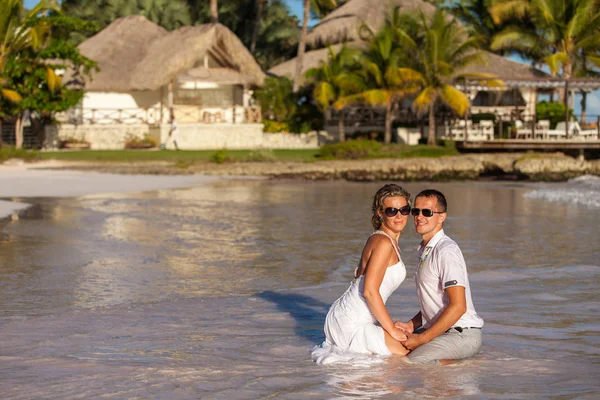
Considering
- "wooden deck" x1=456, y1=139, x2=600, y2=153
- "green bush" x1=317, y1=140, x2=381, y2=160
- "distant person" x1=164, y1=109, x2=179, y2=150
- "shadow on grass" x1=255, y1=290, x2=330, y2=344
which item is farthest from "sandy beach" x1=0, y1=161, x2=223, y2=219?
"shadow on grass" x1=255, y1=290, x2=330, y2=344

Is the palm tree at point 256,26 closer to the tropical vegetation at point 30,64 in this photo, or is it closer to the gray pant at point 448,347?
the tropical vegetation at point 30,64

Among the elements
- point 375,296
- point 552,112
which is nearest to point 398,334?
point 375,296

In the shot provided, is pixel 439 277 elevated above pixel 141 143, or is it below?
below

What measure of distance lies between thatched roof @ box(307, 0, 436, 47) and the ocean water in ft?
80.3

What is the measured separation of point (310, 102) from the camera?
121ft

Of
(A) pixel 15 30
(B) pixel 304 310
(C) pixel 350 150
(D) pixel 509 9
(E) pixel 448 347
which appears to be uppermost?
(D) pixel 509 9

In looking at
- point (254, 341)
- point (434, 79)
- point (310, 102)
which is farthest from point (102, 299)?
point (310, 102)

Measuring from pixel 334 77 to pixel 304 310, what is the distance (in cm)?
2541

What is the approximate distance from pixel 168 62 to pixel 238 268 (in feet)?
82.1

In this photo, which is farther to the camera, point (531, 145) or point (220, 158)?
point (531, 145)

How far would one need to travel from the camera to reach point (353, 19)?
39500 millimetres

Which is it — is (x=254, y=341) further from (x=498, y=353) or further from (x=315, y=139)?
(x=315, y=139)

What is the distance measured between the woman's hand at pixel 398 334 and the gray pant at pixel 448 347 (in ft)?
0.41

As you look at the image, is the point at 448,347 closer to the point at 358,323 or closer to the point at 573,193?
the point at 358,323
